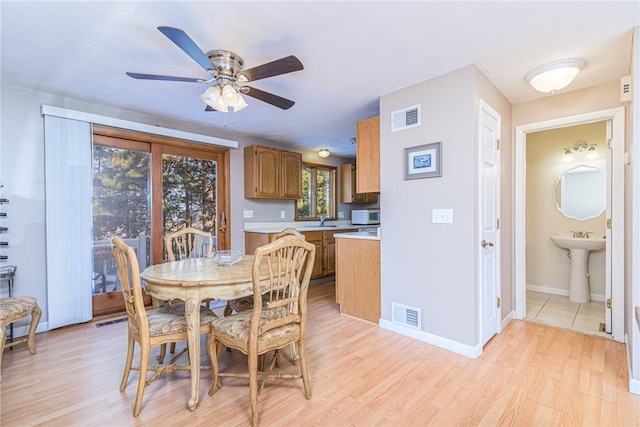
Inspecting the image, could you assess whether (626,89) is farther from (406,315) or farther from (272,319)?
(272,319)

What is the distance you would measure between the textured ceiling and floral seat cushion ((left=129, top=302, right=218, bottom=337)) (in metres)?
1.82

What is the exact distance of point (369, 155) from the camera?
316 cm

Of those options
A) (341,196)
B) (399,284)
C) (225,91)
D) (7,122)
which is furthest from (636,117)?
(7,122)

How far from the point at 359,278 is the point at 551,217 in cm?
297

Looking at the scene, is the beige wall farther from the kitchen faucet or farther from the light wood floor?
the light wood floor

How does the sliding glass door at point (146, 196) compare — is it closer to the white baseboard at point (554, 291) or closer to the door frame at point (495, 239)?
the door frame at point (495, 239)

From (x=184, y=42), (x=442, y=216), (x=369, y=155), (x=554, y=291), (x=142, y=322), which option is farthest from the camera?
(x=554, y=291)

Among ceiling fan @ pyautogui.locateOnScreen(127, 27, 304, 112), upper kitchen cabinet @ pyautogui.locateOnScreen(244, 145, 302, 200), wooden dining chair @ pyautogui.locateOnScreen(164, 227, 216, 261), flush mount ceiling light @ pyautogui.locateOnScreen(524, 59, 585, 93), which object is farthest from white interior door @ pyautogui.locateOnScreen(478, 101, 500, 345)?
upper kitchen cabinet @ pyautogui.locateOnScreen(244, 145, 302, 200)

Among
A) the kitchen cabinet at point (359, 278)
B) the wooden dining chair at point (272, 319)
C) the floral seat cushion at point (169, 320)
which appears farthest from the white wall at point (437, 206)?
the floral seat cushion at point (169, 320)

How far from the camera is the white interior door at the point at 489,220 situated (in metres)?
2.46

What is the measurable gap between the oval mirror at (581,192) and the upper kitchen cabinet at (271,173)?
146 inches

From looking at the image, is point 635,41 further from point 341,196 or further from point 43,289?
point 43,289

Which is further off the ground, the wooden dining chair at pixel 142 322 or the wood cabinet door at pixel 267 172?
the wood cabinet door at pixel 267 172

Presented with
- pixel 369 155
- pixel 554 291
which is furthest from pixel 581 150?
pixel 369 155
